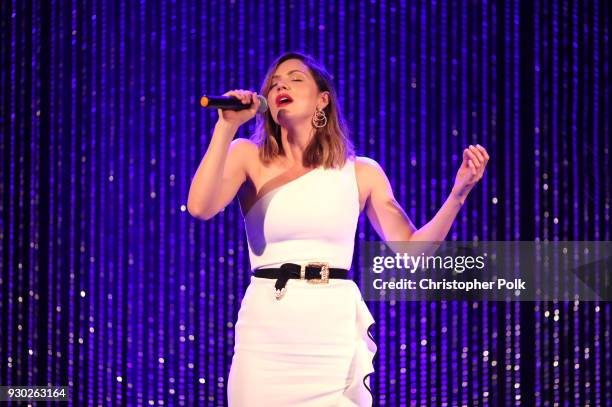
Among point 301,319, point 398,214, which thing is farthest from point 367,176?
point 301,319

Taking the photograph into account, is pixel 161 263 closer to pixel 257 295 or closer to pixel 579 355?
pixel 257 295

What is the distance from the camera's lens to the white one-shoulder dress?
1812mm

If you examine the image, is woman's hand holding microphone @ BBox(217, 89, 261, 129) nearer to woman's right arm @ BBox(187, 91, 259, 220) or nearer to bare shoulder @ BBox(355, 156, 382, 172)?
woman's right arm @ BBox(187, 91, 259, 220)

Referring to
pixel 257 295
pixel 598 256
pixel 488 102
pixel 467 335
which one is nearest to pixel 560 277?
pixel 598 256

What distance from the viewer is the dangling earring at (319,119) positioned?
2.01 metres

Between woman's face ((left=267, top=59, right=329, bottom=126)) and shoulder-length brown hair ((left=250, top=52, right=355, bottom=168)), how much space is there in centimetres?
1

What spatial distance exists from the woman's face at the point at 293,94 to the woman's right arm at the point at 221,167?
14 cm

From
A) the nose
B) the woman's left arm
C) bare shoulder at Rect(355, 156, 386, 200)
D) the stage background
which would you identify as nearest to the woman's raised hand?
the woman's left arm

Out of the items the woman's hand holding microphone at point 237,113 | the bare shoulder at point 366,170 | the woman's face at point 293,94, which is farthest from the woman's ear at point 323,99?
the woman's hand holding microphone at point 237,113

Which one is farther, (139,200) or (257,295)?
(139,200)

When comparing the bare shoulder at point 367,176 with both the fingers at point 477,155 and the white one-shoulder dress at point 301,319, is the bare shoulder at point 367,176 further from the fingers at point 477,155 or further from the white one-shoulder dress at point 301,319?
the fingers at point 477,155

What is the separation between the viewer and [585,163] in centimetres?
292

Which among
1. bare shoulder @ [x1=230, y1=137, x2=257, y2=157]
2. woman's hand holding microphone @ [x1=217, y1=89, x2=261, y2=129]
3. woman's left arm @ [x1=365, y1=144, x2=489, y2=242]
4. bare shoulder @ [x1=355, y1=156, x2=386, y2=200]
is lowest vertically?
woman's left arm @ [x1=365, y1=144, x2=489, y2=242]

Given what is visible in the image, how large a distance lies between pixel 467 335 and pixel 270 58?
1170mm
